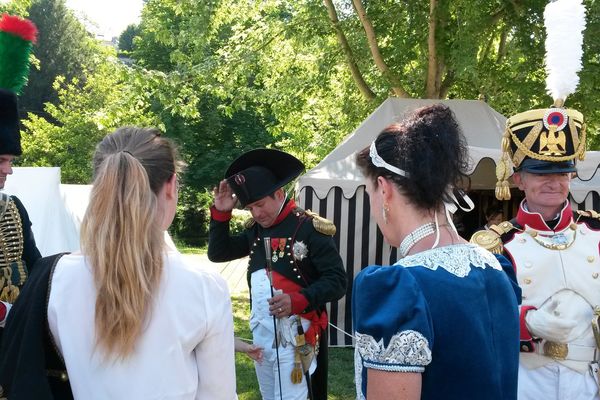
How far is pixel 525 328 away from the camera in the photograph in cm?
260

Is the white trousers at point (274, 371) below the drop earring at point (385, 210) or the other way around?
below

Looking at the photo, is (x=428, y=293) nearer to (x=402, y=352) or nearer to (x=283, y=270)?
(x=402, y=352)

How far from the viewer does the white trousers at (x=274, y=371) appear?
3676 mm

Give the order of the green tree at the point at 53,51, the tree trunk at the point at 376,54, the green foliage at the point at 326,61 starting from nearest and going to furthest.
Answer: the green foliage at the point at 326,61 < the tree trunk at the point at 376,54 < the green tree at the point at 53,51

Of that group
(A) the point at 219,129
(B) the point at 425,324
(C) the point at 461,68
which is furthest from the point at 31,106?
(B) the point at 425,324

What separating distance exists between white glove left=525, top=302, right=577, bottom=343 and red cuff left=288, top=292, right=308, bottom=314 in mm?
1385

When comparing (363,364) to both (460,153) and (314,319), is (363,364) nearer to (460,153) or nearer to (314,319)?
(460,153)

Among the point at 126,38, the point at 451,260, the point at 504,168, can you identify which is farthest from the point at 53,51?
the point at 451,260

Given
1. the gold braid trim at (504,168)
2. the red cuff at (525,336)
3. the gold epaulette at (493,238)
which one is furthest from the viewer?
the gold braid trim at (504,168)

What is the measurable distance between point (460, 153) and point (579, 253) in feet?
4.26

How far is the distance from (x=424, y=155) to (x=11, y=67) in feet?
6.63

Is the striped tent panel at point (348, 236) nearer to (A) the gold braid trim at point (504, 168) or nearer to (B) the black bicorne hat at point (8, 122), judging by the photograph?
(A) the gold braid trim at point (504, 168)

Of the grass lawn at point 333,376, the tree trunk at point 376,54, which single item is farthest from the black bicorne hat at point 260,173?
the tree trunk at point 376,54

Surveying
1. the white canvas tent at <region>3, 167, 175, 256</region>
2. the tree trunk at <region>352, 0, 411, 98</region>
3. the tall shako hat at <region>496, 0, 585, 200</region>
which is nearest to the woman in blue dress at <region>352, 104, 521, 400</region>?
the tall shako hat at <region>496, 0, 585, 200</region>
